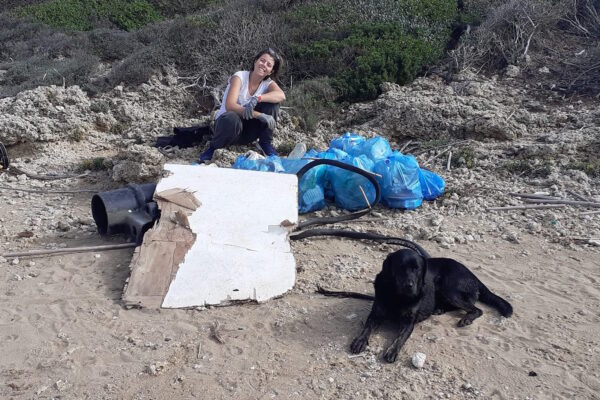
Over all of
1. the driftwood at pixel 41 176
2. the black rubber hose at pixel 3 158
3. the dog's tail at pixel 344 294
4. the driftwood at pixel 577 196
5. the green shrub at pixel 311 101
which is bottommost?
the driftwood at pixel 41 176

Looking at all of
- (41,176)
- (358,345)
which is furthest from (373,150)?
(41,176)

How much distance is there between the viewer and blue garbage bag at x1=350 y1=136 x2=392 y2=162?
563 cm

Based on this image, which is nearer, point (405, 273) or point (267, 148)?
point (405, 273)

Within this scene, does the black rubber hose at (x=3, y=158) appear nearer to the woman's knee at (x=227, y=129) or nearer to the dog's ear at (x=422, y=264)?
the woman's knee at (x=227, y=129)

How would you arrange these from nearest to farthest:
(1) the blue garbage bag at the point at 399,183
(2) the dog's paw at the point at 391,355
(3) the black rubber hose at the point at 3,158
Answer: (2) the dog's paw at the point at 391,355
(1) the blue garbage bag at the point at 399,183
(3) the black rubber hose at the point at 3,158

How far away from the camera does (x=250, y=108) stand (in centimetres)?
605

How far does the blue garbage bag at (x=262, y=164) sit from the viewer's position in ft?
17.9

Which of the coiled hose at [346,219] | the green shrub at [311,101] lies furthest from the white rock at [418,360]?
the green shrub at [311,101]

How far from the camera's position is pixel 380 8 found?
10.4m

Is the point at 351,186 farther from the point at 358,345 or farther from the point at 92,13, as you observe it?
the point at 92,13

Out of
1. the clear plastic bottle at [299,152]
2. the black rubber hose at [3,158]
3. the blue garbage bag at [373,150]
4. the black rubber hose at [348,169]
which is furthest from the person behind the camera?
the black rubber hose at [3,158]

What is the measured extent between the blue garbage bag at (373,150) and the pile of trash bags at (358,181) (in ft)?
0.03

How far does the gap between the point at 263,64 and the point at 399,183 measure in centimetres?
186

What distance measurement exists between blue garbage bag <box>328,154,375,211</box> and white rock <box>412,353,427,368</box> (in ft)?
7.17
